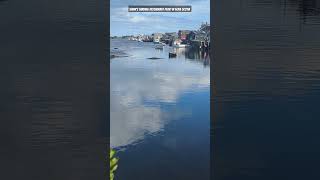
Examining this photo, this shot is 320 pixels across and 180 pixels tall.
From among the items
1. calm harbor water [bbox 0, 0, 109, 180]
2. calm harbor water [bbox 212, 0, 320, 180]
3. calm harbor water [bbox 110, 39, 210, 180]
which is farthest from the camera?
calm harbor water [bbox 110, 39, 210, 180]

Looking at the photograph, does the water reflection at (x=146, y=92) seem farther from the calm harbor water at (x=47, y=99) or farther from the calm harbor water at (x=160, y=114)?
the calm harbor water at (x=47, y=99)

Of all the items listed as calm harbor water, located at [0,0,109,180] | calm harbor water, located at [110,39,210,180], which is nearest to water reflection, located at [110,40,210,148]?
calm harbor water, located at [110,39,210,180]

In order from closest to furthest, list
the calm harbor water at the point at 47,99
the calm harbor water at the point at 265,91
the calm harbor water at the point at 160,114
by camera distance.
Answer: the calm harbor water at the point at 47,99, the calm harbor water at the point at 265,91, the calm harbor water at the point at 160,114

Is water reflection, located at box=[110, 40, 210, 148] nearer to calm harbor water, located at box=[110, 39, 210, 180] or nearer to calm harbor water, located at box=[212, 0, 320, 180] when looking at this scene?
calm harbor water, located at box=[110, 39, 210, 180]

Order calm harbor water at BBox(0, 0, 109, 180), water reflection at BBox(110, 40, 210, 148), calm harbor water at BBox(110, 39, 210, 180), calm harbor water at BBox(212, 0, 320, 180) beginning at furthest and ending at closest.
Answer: water reflection at BBox(110, 40, 210, 148) → calm harbor water at BBox(110, 39, 210, 180) → calm harbor water at BBox(212, 0, 320, 180) → calm harbor water at BBox(0, 0, 109, 180)

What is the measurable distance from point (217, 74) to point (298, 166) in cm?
120

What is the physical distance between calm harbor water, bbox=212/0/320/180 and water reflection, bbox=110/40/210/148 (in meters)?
15.5

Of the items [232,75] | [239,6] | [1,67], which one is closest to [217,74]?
[232,75]

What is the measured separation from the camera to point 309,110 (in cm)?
361

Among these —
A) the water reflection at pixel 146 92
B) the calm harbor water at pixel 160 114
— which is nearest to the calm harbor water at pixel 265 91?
the calm harbor water at pixel 160 114

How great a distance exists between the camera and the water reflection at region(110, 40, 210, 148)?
65.4 feet

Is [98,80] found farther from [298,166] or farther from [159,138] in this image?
[159,138]

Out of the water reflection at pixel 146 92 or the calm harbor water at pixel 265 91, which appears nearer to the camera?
the calm harbor water at pixel 265 91

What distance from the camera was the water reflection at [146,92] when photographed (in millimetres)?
19922
